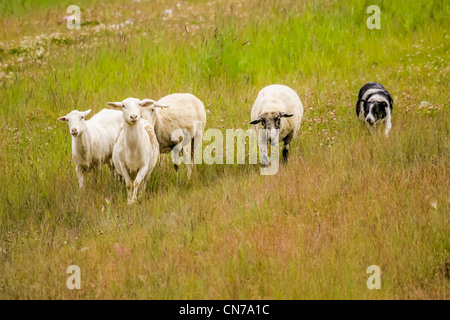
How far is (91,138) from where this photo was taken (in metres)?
7.71

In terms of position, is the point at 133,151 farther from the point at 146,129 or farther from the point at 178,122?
the point at 178,122

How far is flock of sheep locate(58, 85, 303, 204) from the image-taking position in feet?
23.6

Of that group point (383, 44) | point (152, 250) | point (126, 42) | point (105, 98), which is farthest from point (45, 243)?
point (383, 44)

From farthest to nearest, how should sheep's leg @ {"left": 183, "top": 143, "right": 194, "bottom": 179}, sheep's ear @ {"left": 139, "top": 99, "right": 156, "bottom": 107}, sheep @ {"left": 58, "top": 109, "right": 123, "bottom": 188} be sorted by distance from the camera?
sheep's leg @ {"left": 183, "top": 143, "right": 194, "bottom": 179}
sheep @ {"left": 58, "top": 109, "right": 123, "bottom": 188}
sheep's ear @ {"left": 139, "top": 99, "right": 156, "bottom": 107}

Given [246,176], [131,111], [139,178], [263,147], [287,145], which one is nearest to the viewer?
[131,111]

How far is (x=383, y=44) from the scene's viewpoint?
38.5ft

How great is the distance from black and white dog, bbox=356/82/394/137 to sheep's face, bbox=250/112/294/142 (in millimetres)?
1472

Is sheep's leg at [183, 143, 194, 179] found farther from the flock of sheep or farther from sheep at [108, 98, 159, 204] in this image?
sheep at [108, 98, 159, 204]

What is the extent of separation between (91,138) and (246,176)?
7.68 ft

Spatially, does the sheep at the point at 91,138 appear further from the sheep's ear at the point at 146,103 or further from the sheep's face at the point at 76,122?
the sheep's ear at the point at 146,103

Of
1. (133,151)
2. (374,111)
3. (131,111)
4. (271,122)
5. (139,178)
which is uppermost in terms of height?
(374,111)

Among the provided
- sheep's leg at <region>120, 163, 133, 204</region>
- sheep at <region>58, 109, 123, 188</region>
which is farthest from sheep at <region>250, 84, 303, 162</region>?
sheep at <region>58, 109, 123, 188</region>

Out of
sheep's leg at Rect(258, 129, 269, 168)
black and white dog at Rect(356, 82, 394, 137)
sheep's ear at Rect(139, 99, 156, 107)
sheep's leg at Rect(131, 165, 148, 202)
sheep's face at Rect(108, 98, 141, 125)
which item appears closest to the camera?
sheep's face at Rect(108, 98, 141, 125)

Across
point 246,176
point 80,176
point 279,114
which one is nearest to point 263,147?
point 279,114
